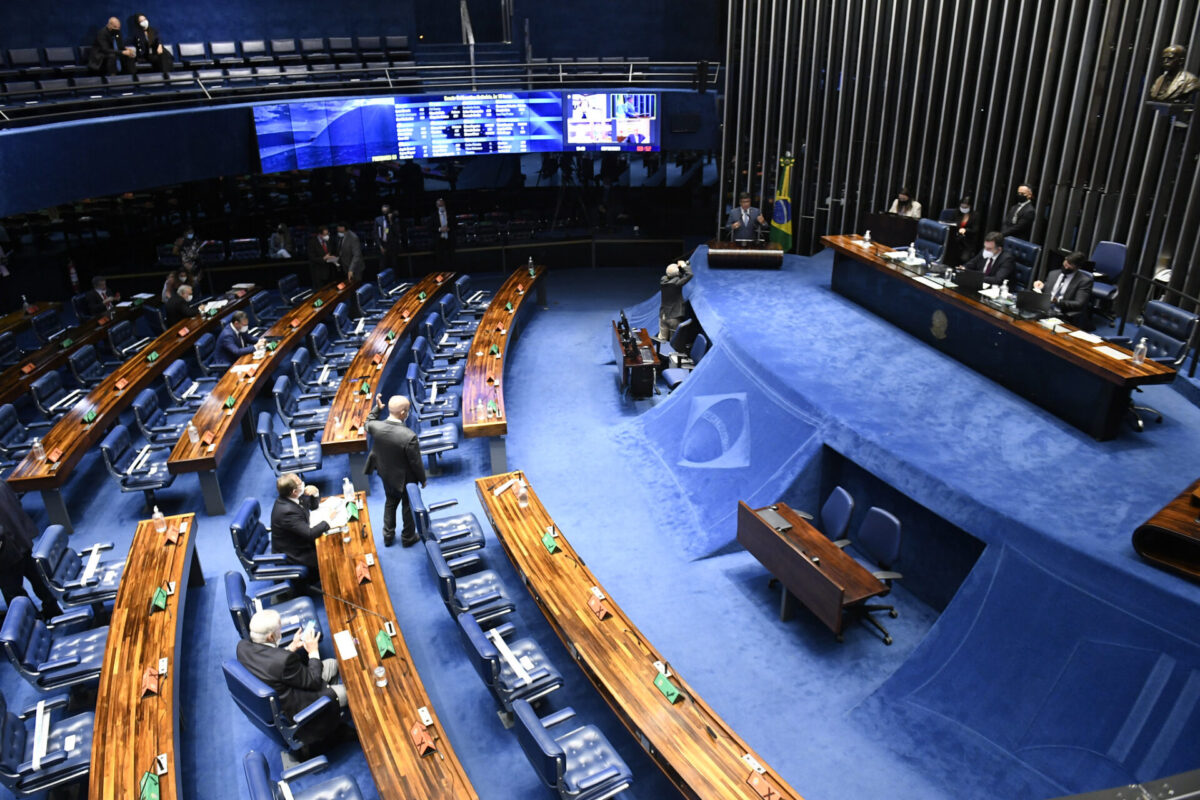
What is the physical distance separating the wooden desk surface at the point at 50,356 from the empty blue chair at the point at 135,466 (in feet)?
6.41

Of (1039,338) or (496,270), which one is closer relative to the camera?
(1039,338)

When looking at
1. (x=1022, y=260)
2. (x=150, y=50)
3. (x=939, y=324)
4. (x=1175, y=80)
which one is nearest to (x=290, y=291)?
(x=150, y=50)

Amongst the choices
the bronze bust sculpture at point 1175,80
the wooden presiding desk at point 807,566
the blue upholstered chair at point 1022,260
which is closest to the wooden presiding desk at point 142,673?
the wooden presiding desk at point 807,566

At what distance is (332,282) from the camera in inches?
559

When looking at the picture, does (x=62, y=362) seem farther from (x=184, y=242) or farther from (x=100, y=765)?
(x=100, y=765)

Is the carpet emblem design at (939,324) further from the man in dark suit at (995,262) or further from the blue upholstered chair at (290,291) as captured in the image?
the blue upholstered chair at (290,291)

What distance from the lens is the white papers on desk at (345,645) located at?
5488 mm

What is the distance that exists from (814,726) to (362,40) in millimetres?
15419

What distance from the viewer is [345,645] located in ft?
18.2

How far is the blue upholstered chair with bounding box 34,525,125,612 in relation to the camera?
634 cm

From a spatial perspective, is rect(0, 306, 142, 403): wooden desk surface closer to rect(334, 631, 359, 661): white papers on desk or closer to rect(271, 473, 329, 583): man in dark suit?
rect(271, 473, 329, 583): man in dark suit

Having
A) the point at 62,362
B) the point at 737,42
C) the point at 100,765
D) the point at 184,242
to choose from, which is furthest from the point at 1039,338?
the point at 184,242

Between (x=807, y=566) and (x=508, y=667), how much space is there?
2397 millimetres

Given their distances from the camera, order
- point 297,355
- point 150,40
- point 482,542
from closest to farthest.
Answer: point 482,542, point 297,355, point 150,40
